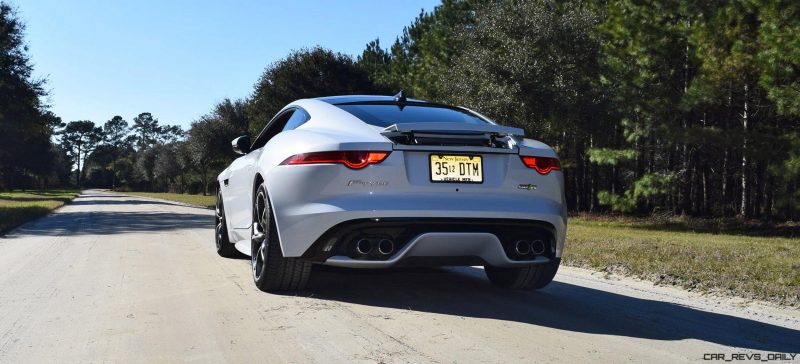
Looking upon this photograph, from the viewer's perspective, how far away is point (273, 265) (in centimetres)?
495

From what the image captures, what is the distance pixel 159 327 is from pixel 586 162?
3406cm

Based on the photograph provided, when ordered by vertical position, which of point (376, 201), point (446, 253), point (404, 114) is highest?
point (404, 114)

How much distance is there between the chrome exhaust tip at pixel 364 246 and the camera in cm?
442

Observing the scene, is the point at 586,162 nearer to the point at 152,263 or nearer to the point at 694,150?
the point at 694,150

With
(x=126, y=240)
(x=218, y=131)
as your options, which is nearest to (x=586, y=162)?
(x=218, y=131)

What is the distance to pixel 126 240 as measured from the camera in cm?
1038

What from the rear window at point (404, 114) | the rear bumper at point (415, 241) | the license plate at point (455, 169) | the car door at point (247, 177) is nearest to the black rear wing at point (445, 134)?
the license plate at point (455, 169)

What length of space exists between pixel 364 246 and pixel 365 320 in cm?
48

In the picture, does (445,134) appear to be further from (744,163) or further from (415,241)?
(744,163)

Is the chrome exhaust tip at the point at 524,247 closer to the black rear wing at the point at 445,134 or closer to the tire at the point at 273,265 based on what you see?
the black rear wing at the point at 445,134

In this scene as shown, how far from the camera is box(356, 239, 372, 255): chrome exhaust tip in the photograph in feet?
14.5

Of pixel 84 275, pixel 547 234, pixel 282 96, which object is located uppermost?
pixel 282 96

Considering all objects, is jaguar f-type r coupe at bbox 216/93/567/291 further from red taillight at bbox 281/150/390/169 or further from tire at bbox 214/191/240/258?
tire at bbox 214/191/240/258

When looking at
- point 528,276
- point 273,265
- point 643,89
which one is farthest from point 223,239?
point 643,89
